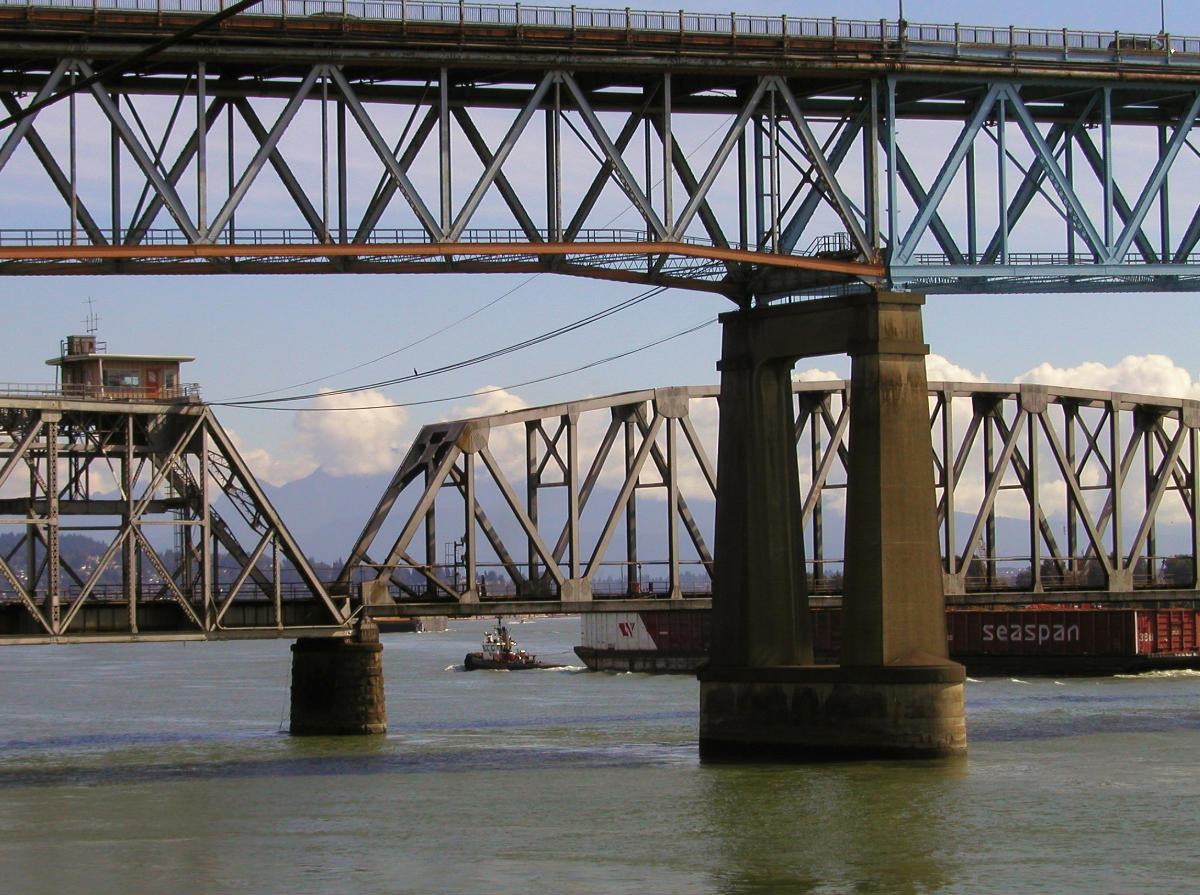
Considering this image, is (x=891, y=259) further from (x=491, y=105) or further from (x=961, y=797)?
(x=961, y=797)

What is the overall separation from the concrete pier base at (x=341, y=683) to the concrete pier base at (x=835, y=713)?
57.5ft

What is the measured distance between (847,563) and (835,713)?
172 inches

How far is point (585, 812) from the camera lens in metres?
52.0

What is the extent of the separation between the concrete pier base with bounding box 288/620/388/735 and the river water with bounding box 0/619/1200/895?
1.32m

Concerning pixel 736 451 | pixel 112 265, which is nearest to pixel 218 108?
pixel 112 265

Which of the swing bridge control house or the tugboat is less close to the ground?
the swing bridge control house

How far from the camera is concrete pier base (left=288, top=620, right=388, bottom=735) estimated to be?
7650 cm

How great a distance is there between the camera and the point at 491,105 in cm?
5872

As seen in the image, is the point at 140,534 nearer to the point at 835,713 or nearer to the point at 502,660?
the point at 835,713

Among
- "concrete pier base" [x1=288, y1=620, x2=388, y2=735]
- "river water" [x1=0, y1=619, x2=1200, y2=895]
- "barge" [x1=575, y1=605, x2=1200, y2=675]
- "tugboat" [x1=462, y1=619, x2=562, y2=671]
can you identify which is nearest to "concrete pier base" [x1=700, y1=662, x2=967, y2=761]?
"river water" [x1=0, y1=619, x2=1200, y2=895]

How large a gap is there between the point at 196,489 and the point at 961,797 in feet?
112

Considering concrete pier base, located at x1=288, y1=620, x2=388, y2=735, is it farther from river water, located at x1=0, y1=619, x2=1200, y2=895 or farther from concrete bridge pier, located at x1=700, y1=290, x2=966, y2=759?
concrete bridge pier, located at x1=700, y1=290, x2=966, y2=759

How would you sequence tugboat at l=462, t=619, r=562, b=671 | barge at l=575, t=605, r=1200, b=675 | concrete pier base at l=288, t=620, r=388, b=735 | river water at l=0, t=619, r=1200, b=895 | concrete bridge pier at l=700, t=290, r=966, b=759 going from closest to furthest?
river water at l=0, t=619, r=1200, b=895, concrete bridge pier at l=700, t=290, r=966, b=759, concrete pier base at l=288, t=620, r=388, b=735, barge at l=575, t=605, r=1200, b=675, tugboat at l=462, t=619, r=562, b=671

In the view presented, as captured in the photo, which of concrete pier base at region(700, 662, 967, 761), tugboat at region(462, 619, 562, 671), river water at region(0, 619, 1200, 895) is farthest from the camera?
tugboat at region(462, 619, 562, 671)
